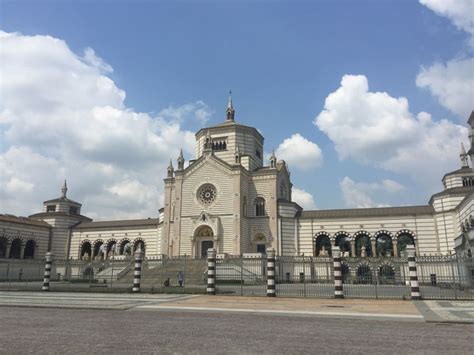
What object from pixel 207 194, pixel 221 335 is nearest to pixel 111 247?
pixel 207 194

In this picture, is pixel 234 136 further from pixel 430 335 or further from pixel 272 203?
pixel 430 335

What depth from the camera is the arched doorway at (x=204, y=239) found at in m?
50.1

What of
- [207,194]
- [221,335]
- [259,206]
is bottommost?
[221,335]

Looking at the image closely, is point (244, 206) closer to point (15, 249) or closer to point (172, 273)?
point (172, 273)

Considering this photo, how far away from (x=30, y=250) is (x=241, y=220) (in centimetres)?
3164

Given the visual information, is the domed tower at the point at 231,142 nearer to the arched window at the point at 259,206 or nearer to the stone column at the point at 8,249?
the arched window at the point at 259,206

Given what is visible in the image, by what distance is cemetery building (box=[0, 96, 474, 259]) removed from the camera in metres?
46.8

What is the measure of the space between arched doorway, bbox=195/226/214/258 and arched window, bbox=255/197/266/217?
636 cm

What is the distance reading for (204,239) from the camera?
50.4 m

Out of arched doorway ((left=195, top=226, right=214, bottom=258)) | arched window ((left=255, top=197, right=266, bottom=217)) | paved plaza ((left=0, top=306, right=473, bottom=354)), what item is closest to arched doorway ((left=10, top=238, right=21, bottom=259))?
arched doorway ((left=195, top=226, right=214, bottom=258))

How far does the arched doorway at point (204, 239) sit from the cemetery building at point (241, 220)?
4.9 inches

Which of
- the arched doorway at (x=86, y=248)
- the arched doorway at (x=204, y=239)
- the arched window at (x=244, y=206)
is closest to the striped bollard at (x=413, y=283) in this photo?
the arched window at (x=244, y=206)

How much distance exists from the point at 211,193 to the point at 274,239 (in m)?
9.95

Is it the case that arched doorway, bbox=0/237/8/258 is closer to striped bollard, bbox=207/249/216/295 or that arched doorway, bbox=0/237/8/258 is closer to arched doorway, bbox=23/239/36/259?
arched doorway, bbox=23/239/36/259
